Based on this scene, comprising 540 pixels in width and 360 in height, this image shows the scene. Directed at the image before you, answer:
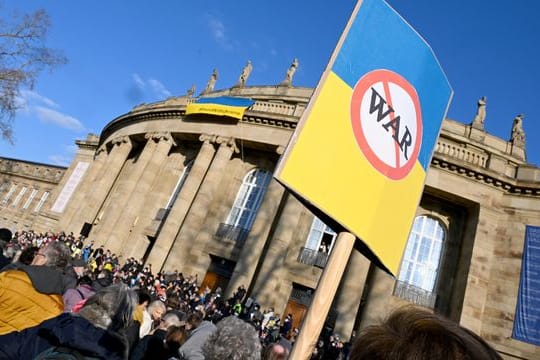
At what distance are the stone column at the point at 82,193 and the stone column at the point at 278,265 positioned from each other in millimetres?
19135

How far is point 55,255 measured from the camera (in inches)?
117

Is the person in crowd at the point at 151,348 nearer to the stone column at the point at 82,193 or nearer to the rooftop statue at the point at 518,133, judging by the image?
the rooftop statue at the point at 518,133

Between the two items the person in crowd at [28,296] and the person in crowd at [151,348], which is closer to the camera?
the person in crowd at [28,296]

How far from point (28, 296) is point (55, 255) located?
1.89ft

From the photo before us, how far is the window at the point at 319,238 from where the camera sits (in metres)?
18.9

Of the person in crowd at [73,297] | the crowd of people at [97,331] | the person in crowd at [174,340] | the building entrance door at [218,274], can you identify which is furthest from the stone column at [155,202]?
the crowd of people at [97,331]

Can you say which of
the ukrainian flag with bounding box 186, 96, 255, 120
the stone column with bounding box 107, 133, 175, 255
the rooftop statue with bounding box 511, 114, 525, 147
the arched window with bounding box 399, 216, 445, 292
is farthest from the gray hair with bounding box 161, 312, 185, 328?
the rooftop statue with bounding box 511, 114, 525, 147

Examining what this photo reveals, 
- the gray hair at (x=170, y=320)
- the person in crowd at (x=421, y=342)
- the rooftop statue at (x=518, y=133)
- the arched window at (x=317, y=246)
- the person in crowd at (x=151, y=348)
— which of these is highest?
the rooftop statue at (x=518, y=133)

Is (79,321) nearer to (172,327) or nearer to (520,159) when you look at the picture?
(172,327)

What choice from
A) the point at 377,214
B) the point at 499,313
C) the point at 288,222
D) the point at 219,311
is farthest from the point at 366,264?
the point at 377,214

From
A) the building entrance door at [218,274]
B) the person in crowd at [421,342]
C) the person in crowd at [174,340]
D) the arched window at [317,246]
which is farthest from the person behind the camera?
the building entrance door at [218,274]

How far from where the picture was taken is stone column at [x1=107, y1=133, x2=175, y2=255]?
2292 cm

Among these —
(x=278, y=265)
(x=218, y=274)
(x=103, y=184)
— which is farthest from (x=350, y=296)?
(x=103, y=184)

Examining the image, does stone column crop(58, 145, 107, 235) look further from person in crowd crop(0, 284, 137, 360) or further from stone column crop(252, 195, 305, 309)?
person in crowd crop(0, 284, 137, 360)
